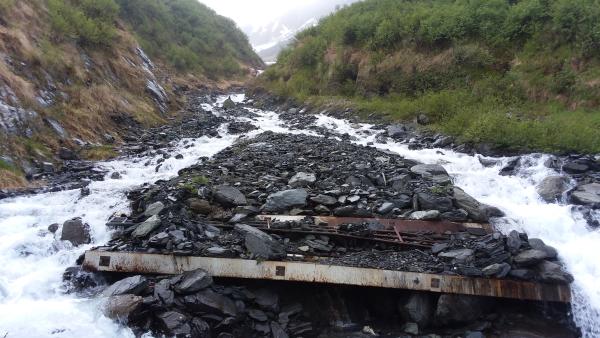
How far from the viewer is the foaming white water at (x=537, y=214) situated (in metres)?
6.57

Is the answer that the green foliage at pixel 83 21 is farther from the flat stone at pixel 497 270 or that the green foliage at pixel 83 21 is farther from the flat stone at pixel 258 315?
the flat stone at pixel 497 270

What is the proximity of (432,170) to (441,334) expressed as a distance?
213 inches

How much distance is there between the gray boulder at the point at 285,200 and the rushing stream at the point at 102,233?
325 centimetres

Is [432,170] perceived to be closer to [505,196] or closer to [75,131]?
[505,196]

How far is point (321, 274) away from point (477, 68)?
576 inches

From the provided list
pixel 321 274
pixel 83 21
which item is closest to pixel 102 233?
pixel 321 274

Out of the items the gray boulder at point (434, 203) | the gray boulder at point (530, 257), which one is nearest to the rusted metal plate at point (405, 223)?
the gray boulder at point (434, 203)

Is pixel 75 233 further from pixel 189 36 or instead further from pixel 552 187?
pixel 189 36

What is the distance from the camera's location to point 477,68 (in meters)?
18.3

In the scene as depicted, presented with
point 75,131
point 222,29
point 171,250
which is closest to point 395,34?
point 75,131

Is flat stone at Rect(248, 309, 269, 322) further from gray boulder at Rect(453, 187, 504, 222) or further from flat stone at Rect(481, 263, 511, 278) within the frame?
gray boulder at Rect(453, 187, 504, 222)

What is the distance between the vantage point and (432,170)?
11141 millimetres

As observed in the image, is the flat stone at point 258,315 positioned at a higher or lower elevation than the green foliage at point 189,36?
lower

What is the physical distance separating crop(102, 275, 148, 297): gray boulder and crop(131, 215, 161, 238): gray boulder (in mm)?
1211
